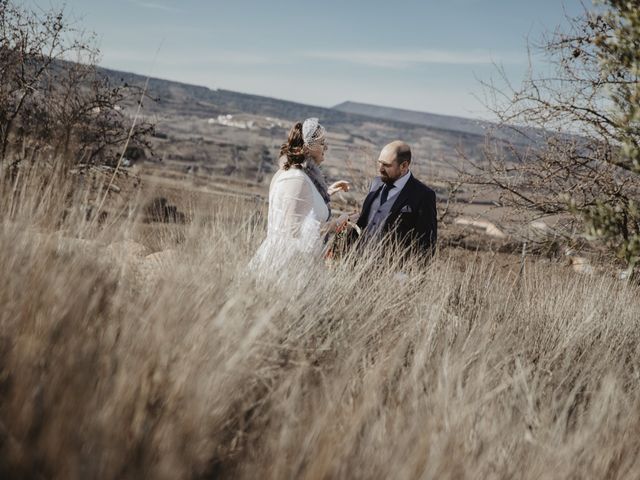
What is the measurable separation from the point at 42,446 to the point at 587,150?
8013 millimetres

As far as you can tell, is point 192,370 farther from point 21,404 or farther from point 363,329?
point 363,329

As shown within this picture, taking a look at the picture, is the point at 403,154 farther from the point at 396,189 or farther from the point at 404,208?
the point at 404,208

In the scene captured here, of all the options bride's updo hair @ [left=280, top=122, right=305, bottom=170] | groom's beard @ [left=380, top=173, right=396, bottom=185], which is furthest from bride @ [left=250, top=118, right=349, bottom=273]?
groom's beard @ [left=380, top=173, right=396, bottom=185]

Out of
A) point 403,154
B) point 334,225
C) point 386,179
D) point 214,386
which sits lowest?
point 214,386

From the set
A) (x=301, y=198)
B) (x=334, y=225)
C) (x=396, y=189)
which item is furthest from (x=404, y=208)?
(x=301, y=198)

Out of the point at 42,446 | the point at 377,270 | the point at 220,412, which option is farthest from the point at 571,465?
the point at 377,270

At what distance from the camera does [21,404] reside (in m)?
1.37

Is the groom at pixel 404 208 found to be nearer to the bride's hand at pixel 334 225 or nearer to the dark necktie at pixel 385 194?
the dark necktie at pixel 385 194

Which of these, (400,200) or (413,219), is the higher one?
(400,200)

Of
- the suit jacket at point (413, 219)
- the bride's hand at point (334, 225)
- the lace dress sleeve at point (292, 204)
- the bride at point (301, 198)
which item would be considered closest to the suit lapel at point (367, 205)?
the suit jacket at point (413, 219)

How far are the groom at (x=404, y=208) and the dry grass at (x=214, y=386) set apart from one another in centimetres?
136

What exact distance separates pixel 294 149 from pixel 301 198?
0.35 meters

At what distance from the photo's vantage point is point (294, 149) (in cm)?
403

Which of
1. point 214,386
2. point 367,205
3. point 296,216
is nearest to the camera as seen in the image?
point 214,386
